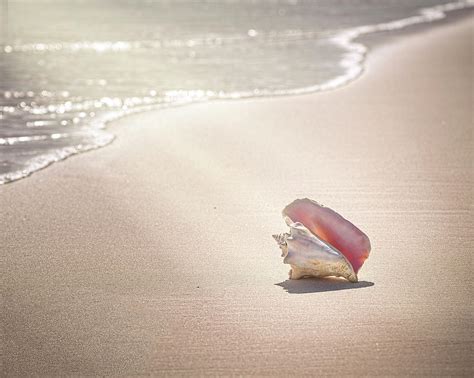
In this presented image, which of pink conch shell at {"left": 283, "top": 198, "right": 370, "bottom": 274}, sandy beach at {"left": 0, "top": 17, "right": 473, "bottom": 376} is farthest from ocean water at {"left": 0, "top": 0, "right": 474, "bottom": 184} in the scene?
pink conch shell at {"left": 283, "top": 198, "right": 370, "bottom": 274}

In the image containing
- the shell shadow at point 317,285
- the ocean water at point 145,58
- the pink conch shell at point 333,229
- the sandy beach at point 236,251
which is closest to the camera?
the sandy beach at point 236,251

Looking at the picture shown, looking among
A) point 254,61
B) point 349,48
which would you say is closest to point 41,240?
point 254,61

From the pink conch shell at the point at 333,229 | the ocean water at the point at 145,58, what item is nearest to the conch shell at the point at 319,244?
the pink conch shell at the point at 333,229

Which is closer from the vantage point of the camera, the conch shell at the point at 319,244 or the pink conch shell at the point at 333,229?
the conch shell at the point at 319,244

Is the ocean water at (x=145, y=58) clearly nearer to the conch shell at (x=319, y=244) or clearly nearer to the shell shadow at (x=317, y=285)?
the conch shell at (x=319, y=244)

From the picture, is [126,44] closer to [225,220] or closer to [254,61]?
[254,61]

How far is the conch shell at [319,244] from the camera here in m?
4.43

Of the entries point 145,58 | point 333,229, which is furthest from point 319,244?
point 145,58

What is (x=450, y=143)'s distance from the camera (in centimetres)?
758

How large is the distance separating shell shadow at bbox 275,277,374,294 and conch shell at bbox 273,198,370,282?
1.3 inches

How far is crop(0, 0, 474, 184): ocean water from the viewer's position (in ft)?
28.9

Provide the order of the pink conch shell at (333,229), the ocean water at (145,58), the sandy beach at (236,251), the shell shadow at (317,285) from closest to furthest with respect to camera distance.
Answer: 1. the sandy beach at (236,251)
2. the shell shadow at (317,285)
3. the pink conch shell at (333,229)
4. the ocean water at (145,58)

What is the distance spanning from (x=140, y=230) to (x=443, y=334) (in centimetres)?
212

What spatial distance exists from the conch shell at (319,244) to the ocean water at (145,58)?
282cm
